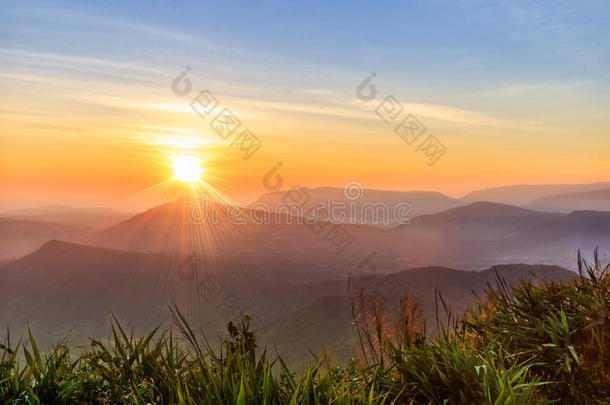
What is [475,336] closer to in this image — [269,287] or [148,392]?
[148,392]

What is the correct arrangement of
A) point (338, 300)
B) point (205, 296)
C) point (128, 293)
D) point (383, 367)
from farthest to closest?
point (128, 293) → point (205, 296) → point (338, 300) → point (383, 367)

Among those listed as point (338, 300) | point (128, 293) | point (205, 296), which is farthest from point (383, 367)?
point (128, 293)

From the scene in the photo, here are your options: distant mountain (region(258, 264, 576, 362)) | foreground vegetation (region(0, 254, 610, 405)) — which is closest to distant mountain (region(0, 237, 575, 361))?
distant mountain (region(258, 264, 576, 362))

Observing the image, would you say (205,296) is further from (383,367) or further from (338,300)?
(383,367)

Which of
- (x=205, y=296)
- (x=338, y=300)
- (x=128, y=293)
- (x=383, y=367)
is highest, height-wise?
(x=128, y=293)

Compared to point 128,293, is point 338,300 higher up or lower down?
lower down

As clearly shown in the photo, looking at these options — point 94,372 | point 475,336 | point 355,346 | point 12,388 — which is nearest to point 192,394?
point 94,372

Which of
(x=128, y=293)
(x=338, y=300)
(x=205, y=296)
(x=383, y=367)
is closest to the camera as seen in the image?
(x=383, y=367)

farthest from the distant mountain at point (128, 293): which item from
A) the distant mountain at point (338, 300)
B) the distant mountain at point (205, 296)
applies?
the distant mountain at point (338, 300)

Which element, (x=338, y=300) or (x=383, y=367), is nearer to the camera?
(x=383, y=367)
